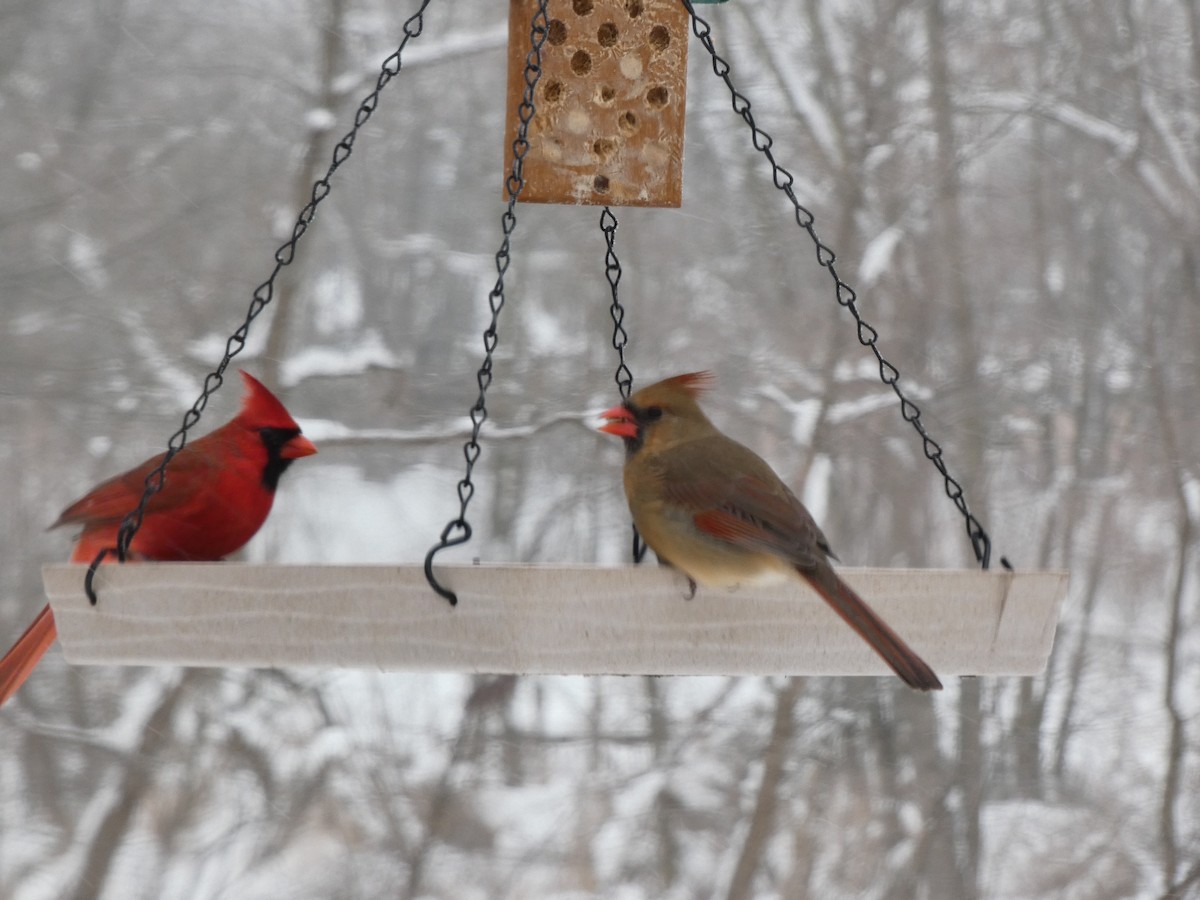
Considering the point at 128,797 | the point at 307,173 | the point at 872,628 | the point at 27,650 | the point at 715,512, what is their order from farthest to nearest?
the point at 307,173 < the point at 128,797 < the point at 27,650 < the point at 715,512 < the point at 872,628

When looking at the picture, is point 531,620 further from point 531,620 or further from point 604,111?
point 604,111

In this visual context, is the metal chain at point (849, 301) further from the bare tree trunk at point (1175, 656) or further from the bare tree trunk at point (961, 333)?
the bare tree trunk at point (1175, 656)

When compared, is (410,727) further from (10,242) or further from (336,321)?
(10,242)

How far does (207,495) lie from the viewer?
5.51 ft

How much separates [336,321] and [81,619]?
1.95 meters

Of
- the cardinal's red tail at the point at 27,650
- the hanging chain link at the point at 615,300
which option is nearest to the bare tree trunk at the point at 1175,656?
the hanging chain link at the point at 615,300

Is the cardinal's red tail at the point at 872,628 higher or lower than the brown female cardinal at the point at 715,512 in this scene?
lower

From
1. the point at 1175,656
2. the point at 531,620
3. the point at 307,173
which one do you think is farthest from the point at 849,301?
the point at 1175,656

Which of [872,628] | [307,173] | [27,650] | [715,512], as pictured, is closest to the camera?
[872,628]

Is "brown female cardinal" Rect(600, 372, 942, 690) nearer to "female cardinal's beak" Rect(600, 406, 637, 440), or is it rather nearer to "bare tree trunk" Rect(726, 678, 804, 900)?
"female cardinal's beak" Rect(600, 406, 637, 440)

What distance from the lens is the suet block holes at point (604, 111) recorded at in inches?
65.9

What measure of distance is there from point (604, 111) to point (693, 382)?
37 centimetres

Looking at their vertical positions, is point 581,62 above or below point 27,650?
above

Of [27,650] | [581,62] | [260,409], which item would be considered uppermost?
[581,62]
